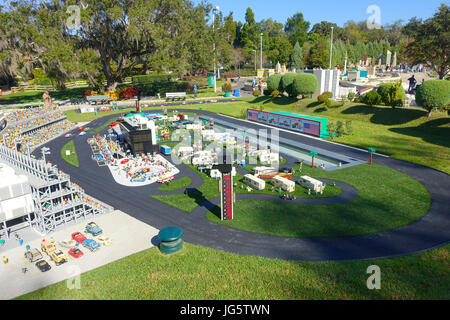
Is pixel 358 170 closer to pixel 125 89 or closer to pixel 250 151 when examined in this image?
pixel 250 151

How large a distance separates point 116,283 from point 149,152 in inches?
1013

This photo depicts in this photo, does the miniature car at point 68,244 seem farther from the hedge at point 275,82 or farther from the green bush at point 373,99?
the hedge at point 275,82

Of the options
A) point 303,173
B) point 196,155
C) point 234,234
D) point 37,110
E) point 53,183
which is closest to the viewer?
point 234,234

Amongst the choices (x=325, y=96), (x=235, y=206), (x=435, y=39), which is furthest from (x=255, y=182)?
(x=435, y=39)

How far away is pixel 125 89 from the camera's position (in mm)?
94062

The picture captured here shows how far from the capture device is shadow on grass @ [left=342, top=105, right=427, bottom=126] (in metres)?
52.7

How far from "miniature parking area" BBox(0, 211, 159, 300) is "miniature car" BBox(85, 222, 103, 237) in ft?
0.94

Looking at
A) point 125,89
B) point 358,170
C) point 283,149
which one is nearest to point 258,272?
point 358,170

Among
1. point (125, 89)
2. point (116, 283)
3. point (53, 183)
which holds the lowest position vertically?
point (116, 283)

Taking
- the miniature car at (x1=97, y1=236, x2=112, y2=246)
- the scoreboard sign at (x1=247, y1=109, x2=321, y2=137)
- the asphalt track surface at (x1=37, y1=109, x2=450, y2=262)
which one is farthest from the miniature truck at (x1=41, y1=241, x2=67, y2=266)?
the scoreboard sign at (x1=247, y1=109, x2=321, y2=137)

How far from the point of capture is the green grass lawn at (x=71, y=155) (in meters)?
40.3

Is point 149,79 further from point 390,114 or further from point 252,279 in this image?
point 252,279

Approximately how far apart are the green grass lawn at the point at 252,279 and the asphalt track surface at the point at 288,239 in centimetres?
98

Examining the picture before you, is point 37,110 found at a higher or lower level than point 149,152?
higher
